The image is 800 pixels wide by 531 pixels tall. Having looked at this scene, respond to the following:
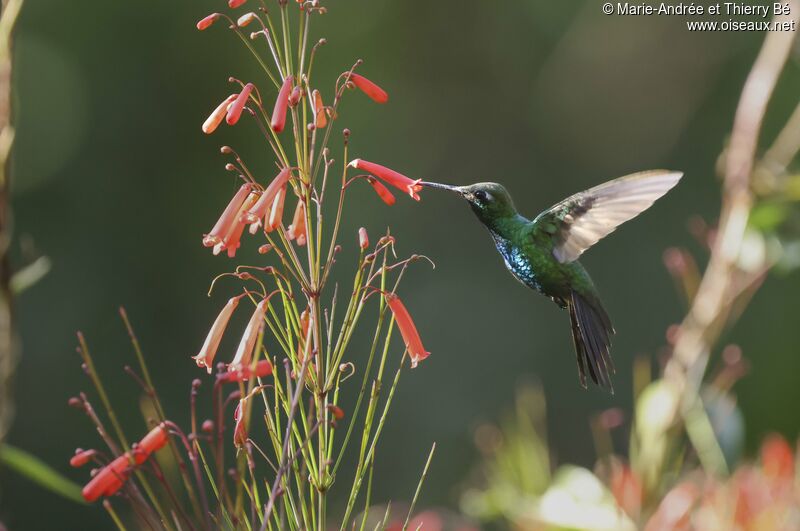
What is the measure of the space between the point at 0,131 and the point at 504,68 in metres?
6.68

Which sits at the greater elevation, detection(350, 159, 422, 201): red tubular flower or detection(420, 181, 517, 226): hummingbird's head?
detection(350, 159, 422, 201): red tubular flower

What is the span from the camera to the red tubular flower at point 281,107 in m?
1.46

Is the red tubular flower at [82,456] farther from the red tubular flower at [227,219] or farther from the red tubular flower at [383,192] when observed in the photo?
the red tubular flower at [383,192]

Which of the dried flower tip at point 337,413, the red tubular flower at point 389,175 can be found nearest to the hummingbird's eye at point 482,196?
the red tubular flower at point 389,175

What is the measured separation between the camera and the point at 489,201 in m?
2.36

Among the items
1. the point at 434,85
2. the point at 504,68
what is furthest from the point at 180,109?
A: the point at 504,68

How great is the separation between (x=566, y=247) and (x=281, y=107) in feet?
3.41

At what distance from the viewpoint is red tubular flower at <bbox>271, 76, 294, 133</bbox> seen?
4.80 feet

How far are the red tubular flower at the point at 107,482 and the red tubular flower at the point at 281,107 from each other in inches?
20.5

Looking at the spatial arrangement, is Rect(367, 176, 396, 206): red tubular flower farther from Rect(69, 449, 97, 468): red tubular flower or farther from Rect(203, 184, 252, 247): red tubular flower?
Rect(69, 449, 97, 468): red tubular flower

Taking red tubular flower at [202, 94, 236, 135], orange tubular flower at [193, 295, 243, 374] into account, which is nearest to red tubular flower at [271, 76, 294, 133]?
red tubular flower at [202, 94, 236, 135]

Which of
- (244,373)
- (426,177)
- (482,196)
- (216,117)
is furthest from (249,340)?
(426,177)

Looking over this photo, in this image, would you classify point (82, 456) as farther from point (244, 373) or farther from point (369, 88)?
point (369, 88)

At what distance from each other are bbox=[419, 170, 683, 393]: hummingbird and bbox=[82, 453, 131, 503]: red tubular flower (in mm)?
1011
